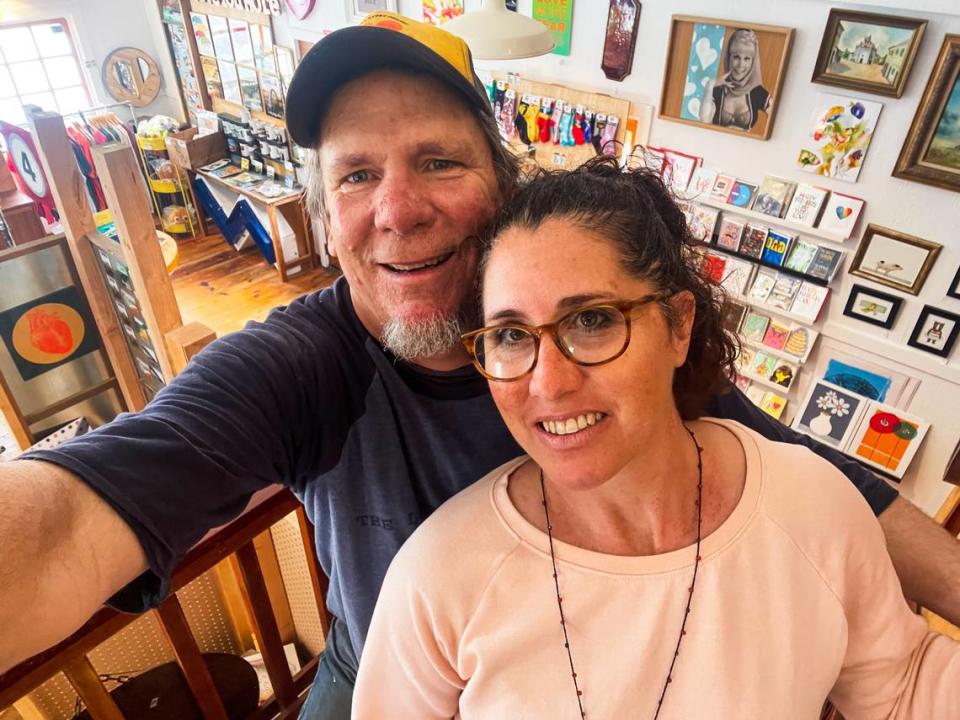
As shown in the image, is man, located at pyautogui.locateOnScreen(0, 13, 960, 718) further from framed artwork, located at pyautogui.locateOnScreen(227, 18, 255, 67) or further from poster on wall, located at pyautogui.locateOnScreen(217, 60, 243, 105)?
poster on wall, located at pyautogui.locateOnScreen(217, 60, 243, 105)

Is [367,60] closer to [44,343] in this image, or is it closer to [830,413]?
[44,343]

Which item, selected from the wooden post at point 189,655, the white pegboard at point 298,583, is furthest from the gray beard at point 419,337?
the white pegboard at point 298,583

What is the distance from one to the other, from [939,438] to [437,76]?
10.4ft

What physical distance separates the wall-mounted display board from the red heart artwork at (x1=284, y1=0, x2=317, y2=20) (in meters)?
3.66

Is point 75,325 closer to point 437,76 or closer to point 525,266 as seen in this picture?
point 437,76

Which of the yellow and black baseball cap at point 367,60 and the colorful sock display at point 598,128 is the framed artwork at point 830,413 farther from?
the yellow and black baseball cap at point 367,60

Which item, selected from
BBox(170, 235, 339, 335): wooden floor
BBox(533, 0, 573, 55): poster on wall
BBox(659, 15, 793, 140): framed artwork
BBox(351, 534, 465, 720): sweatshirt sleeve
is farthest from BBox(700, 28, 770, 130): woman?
BBox(170, 235, 339, 335): wooden floor

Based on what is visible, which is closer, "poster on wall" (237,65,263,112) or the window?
"poster on wall" (237,65,263,112)

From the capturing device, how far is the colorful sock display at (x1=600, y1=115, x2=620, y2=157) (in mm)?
3561

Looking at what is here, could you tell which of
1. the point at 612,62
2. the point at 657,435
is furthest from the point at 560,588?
the point at 612,62

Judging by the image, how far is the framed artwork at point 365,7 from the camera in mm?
4691

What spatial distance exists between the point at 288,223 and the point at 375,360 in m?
5.66

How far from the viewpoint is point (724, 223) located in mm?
3365

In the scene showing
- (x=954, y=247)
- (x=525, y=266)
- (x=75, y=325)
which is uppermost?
(x=525, y=266)
